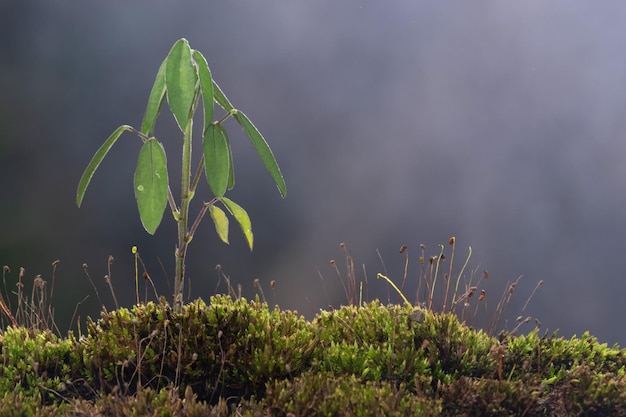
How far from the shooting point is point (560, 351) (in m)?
2.75

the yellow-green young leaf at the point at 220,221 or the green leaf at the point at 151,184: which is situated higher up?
the green leaf at the point at 151,184

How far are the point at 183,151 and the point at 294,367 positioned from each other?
92cm

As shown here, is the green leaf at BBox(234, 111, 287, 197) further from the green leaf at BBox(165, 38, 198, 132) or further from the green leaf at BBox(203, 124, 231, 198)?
the green leaf at BBox(165, 38, 198, 132)

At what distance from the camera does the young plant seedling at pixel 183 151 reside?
93.7 inches

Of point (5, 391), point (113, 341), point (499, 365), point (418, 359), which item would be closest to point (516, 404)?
point (499, 365)

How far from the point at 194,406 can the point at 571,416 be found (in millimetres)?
1214

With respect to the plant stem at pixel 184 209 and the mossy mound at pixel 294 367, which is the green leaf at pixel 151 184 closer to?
the plant stem at pixel 184 209

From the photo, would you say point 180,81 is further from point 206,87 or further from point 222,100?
point 222,100

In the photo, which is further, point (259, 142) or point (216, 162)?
point (259, 142)

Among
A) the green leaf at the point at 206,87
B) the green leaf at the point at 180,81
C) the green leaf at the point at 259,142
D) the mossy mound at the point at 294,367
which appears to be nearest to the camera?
the mossy mound at the point at 294,367

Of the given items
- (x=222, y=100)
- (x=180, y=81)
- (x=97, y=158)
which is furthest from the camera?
(x=222, y=100)

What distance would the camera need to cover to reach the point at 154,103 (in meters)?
2.60

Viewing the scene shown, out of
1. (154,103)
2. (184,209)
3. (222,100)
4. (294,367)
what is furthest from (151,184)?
(294,367)

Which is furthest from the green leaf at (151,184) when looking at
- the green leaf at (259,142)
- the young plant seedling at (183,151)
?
the green leaf at (259,142)
